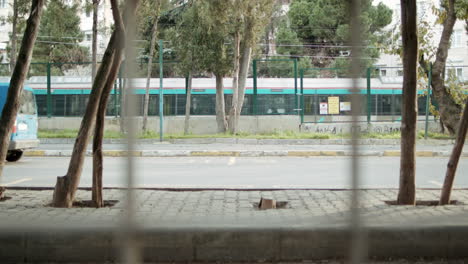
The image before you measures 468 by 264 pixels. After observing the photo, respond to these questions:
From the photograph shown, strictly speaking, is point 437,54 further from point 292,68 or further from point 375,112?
point 292,68

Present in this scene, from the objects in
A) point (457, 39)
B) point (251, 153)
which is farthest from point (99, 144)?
point (457, 39)

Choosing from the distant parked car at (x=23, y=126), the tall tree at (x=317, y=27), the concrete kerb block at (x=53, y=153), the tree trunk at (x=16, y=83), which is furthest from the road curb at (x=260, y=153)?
the tall tree at (x=317, y=27)

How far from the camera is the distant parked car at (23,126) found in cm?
1287

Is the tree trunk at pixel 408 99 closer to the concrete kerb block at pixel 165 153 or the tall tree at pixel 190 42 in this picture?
the concrete kerb block at pixel 165 153

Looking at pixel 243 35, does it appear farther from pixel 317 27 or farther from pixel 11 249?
pixel 11 249

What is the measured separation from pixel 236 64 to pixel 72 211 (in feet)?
51.7

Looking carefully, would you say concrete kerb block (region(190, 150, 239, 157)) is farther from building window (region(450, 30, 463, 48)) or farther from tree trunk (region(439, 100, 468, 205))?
building window (region(450, 30, 463, 48))

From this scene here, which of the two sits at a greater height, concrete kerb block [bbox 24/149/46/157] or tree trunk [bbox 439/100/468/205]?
tree trunk [bbox 439/100/468/205]

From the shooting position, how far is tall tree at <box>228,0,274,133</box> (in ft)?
63.3

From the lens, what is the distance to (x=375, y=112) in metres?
23.0

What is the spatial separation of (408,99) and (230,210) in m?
2.19

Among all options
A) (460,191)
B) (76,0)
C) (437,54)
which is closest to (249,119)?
(437,54)

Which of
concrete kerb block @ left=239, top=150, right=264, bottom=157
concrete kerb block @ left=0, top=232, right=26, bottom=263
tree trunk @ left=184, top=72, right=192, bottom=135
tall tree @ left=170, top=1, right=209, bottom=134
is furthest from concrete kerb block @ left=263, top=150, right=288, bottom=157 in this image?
concrete kerb block @ left=0, top=232, right=26, bottom=263

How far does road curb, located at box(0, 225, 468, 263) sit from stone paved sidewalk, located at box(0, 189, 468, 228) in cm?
10
